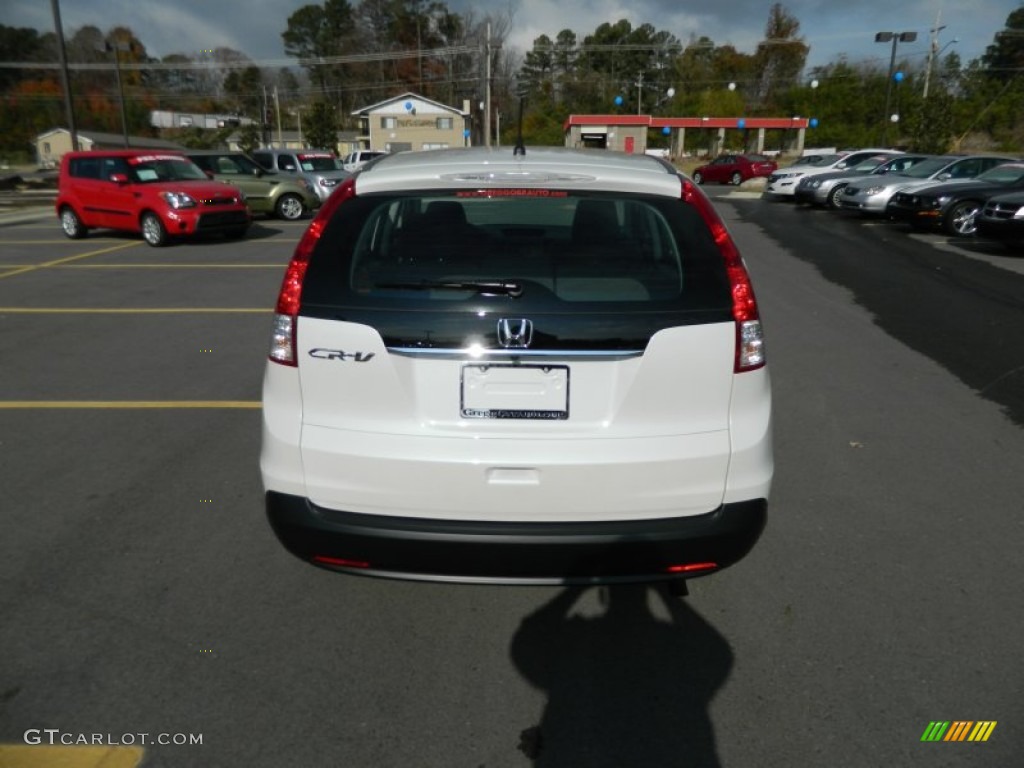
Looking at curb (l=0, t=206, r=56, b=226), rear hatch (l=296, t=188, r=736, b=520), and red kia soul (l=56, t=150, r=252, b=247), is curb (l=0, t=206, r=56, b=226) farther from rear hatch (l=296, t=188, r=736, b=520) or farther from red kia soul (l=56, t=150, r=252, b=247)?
rear hatch (l=296, t=188, r=736, b=520)

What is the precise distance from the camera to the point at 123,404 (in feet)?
19.0

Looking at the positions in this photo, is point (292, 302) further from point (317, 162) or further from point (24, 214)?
point (24, 214)

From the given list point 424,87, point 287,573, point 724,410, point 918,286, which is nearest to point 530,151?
point 724,410

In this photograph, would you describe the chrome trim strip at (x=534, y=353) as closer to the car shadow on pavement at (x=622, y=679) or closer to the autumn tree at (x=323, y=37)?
the car shadow on pavement at (x=622, y=679)

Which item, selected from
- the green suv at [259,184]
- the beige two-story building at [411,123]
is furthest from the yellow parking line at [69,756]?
the beige two-story building at [411,123]

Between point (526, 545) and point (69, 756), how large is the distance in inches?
61.2

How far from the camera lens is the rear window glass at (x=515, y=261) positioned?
2623 millimetres

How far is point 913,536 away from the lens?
378 centimetres

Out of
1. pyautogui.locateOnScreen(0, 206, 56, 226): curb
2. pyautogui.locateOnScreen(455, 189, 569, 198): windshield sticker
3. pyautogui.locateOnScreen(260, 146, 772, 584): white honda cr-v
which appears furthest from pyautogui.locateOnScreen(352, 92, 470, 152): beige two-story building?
pyautogui.locateOnScreen(260, 146, 772, 584): white honda cr-v

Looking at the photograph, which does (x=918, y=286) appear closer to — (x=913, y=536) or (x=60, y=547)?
(x=913, y=536)

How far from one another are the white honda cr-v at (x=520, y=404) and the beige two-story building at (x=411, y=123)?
7470cm

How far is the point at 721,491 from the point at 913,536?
1690 millimetres

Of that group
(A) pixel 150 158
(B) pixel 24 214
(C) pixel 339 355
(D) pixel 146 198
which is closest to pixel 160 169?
(A) pixel 150 158

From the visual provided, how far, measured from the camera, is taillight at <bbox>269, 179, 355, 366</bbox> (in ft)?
8.89
